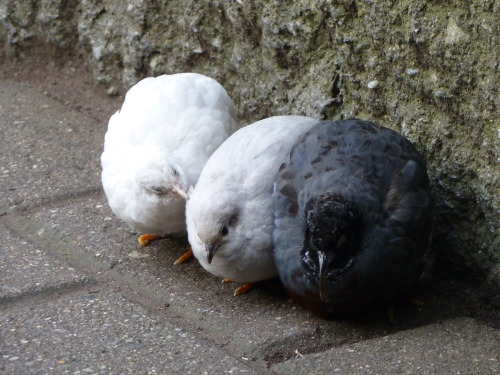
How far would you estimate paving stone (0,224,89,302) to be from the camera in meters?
3.50

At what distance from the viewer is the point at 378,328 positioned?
332 centimetres

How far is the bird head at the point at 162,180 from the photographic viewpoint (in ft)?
11.8

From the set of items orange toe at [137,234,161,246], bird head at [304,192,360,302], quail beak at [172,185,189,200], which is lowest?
orange toe at [137,234,161,246]

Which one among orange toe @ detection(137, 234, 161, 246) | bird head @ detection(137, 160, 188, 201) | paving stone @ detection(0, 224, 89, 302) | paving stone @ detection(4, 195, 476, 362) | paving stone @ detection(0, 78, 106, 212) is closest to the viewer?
paving stone @ detection(4, 195, 476, 362)

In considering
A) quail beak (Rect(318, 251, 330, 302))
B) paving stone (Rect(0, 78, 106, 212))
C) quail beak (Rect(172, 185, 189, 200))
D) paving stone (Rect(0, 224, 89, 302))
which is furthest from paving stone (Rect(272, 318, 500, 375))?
paving stone (Rect(0, 78, 106, 212))

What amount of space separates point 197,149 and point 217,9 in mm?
849

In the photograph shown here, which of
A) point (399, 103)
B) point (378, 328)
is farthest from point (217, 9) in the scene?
point (378, 328)

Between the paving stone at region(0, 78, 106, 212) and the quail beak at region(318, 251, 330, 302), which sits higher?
the quail beak at region(318, 251, 330, 302)

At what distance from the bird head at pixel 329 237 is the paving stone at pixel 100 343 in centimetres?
38

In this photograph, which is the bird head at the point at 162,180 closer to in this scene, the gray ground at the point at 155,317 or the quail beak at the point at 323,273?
the gray ground at the point at 155,317

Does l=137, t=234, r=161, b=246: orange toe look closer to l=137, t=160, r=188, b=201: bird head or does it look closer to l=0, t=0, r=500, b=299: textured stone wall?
l=137, t=160, r=188, b=201: bird head

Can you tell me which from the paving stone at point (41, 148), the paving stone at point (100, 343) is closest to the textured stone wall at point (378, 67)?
the paving stone at point (41, 148)

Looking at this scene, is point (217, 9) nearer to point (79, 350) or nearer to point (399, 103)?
point (399, 103)

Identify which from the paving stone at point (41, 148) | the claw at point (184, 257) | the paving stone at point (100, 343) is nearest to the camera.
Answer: the paving stone at point (100, 343)
